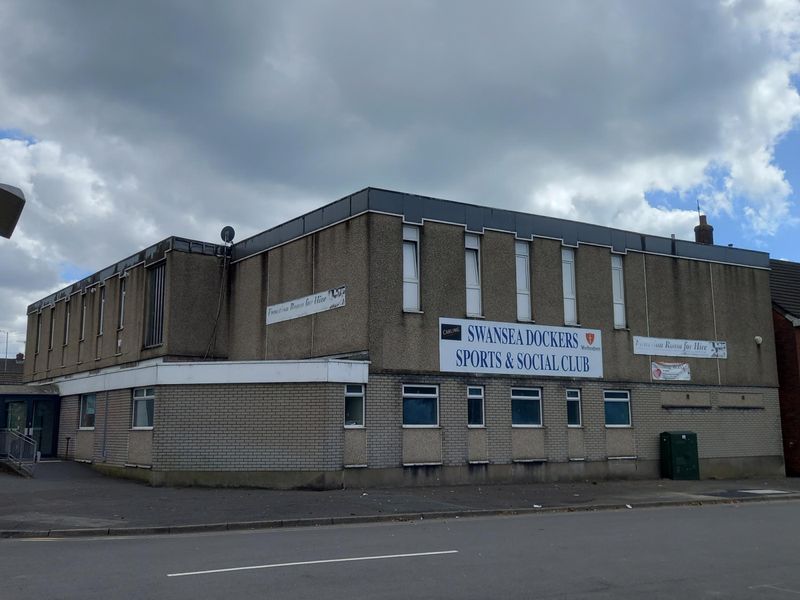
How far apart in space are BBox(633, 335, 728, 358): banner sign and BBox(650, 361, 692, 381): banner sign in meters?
0.37

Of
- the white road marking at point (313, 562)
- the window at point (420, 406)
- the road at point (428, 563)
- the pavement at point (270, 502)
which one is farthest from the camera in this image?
the window at point (420, 406)

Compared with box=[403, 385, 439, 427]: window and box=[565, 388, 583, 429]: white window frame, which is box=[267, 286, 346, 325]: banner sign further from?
box=[565, 388, 583, 429]: white window frame

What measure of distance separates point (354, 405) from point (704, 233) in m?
19.0

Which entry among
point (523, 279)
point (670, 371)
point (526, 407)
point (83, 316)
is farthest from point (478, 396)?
point (83, 316)

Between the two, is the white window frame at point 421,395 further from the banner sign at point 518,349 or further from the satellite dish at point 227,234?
the satellite dish at point 227,234

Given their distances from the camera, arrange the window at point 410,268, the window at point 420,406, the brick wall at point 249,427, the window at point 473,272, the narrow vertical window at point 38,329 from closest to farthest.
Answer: the brick wall at point 249,427
the window at point 420,406
the window at point 410,268
the window at point 473,272
the narrow vertical window at point 38,329

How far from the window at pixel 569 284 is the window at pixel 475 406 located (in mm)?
4148

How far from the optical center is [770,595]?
829cm

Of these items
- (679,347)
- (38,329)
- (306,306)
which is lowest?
(679,347)

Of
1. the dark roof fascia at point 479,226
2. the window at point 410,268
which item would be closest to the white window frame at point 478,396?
the window at point 410,268

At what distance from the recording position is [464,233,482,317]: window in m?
23.2

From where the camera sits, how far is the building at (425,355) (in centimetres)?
2053

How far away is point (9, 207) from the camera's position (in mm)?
9227

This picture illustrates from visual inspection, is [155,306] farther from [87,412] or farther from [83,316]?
[83,316]
